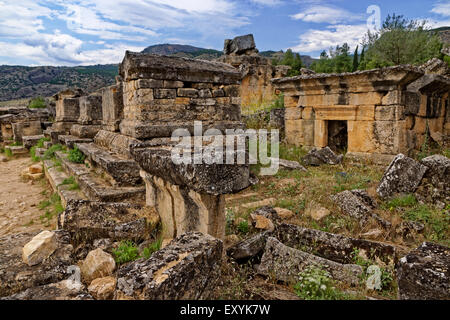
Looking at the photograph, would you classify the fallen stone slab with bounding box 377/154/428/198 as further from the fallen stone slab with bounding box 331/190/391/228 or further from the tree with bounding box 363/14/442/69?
the tree with bounding box 363/14/442/69

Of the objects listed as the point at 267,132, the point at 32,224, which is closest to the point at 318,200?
the point at 32,224

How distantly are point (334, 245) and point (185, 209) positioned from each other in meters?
1.47

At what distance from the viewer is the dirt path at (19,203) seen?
4094 mm

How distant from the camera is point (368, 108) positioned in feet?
23.5

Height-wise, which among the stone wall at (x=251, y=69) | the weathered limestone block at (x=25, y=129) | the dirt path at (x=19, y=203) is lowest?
the dirt path at (x=19, y=203)

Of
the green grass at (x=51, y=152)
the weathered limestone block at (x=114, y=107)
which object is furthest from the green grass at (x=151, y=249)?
the green grass at (x=51, y=152)

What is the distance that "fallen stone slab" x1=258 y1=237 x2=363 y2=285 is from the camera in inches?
87.6

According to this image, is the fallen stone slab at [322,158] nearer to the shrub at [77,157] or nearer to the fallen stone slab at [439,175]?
the fallen stone slab at [439,175]

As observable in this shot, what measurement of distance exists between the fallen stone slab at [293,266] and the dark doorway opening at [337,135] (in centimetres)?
677

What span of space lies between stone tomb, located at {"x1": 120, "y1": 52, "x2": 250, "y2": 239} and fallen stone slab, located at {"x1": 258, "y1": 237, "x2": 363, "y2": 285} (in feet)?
1.57

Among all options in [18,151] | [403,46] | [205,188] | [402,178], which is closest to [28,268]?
[205,188]

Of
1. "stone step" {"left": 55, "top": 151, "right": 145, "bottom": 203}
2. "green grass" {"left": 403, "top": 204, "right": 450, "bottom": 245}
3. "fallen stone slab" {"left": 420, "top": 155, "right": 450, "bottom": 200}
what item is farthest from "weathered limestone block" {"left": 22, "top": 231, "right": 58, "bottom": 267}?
"fallen stone slab" {"left": 420, "top": 155, "right": 450, "bottom": 200}

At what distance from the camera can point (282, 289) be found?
2.09m
